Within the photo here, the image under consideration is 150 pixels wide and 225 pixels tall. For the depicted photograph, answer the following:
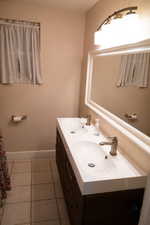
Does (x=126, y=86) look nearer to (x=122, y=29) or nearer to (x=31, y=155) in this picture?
(x=122, y=29)

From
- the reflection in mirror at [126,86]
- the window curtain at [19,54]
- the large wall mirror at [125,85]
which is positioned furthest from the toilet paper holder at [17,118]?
the reflection in mirror at [126,86]

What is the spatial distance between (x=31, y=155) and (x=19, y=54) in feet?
5.46

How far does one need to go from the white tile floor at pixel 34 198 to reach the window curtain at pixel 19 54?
1376 millimetres

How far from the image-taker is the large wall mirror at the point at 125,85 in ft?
4.42

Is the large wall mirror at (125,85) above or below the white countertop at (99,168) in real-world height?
A: above

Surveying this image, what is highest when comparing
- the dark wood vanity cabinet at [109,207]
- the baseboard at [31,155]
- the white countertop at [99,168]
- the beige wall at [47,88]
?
the beige wall at [47,88]

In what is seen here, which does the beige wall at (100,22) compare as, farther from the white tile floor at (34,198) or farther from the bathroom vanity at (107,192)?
the white tile floor at (34,198)

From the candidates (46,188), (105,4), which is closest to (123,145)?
(46,188)

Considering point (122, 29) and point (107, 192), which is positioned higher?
point (122, 29)

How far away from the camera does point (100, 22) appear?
2.10 meters

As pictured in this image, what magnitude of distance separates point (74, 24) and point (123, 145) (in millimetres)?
2015

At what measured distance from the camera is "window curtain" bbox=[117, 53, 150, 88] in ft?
4.41

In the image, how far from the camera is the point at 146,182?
3.97 ft

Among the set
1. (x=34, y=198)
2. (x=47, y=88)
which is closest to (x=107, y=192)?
(x=34, y=198)
